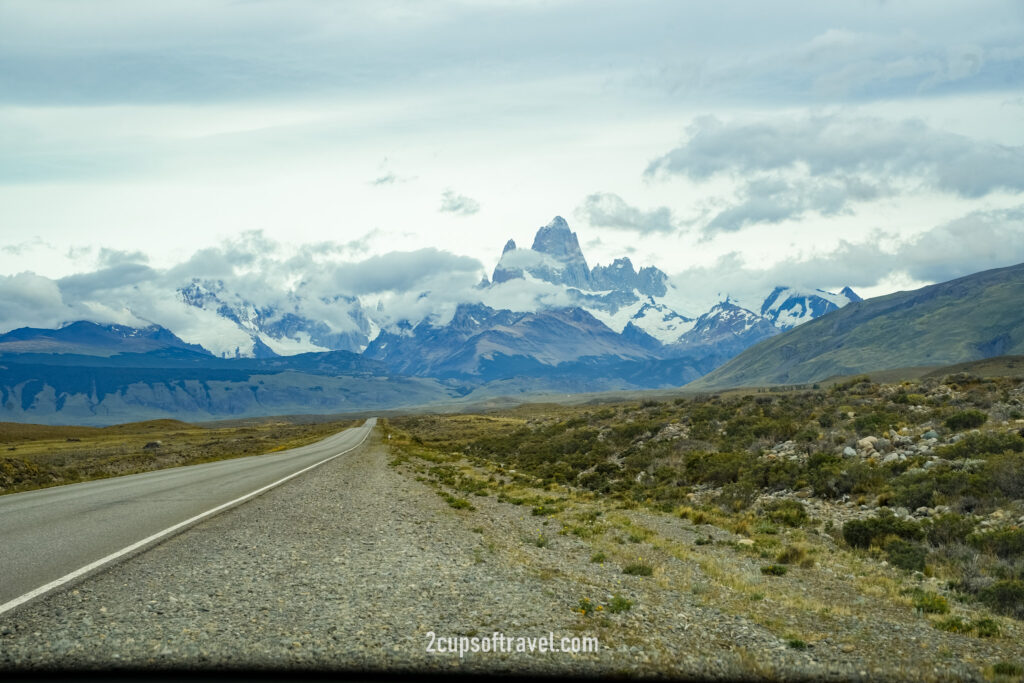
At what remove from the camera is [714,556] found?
15992 millimetres

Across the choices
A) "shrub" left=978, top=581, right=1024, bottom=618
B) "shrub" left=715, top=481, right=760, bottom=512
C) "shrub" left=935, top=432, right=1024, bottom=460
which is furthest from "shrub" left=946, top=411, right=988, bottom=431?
"shrub" left=978, top=581, right=1024, bottom=618

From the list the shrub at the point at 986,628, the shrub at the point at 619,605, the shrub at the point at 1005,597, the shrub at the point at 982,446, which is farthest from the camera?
the shrub at the point at 982,446

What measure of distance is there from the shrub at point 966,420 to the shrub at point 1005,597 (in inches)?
624

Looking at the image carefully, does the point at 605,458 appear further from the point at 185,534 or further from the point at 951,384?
the point at 185,534

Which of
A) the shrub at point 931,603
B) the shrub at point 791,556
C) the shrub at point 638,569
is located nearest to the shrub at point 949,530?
the shrub at point 791,556

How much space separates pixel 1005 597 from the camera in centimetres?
1212

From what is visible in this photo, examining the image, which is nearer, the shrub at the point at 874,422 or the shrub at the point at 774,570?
the shrub at the point at 774,570

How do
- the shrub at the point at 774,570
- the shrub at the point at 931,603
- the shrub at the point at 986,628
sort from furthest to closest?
the shrub at the point at 774,570
the shrub at the point at 931,603
the shrub at the point at 986,628

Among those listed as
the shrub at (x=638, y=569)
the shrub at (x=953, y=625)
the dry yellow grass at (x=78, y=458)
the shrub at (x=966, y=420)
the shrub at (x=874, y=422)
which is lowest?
the dry yellow grass at (x=78, y=458)

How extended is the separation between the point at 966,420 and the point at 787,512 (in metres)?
10.5

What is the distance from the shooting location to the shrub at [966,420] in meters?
26.0

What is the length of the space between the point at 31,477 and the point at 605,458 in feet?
97.9

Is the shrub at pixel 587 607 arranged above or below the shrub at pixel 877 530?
above

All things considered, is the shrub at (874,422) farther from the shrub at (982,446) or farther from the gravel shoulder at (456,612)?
the gravel shoulder at (456,612)
